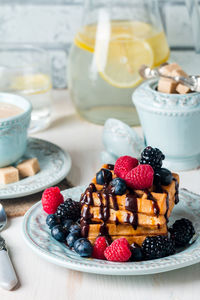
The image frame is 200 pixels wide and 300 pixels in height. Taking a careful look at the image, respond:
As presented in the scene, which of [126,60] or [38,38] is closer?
[126,60]

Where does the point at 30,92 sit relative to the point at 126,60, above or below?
below

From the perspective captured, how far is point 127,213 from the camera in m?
0.77

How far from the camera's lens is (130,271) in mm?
688

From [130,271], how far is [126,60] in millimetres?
654

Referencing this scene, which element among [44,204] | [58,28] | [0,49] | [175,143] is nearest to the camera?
[44,204]

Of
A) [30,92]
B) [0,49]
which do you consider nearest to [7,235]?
[30,92]

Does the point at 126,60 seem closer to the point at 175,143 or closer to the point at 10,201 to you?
the point at 175,143

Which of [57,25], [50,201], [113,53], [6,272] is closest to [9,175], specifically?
[50,201]

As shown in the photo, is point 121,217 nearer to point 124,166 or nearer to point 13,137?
point 124,166

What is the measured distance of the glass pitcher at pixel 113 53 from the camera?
1234mm

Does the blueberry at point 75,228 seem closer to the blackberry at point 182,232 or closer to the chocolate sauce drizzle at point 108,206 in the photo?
the chocolate sauce drizzle at point 108,206

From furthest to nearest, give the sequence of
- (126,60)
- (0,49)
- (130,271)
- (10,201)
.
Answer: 1. (0,49)
2. (126,60)
3. (10,201)
4. (130,271)

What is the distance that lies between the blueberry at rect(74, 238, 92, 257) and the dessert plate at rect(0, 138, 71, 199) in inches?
9.1

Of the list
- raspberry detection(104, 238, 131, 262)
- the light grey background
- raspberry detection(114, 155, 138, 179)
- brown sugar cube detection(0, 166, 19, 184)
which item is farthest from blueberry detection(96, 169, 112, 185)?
the light grey background
